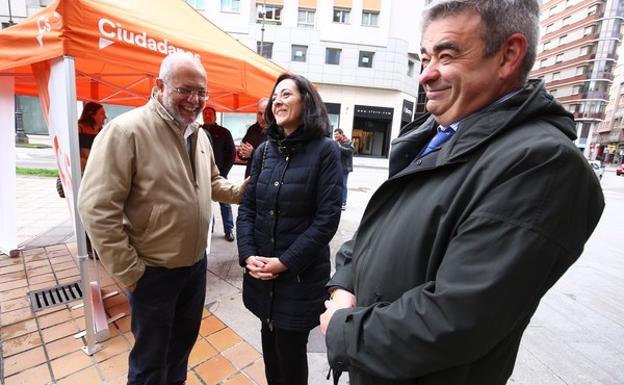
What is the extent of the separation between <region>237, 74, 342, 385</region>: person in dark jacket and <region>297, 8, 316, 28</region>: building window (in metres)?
24.6

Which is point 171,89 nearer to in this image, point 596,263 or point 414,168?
point 414,168

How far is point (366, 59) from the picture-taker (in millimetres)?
24203

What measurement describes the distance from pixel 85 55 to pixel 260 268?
75.4 inches

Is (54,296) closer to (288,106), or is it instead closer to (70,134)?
(70,134)

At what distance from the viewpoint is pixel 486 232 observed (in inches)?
31.1

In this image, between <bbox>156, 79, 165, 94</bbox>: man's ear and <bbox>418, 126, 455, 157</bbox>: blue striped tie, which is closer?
<bbox>418, 126, 455, 157</bbox>: blue striped tie

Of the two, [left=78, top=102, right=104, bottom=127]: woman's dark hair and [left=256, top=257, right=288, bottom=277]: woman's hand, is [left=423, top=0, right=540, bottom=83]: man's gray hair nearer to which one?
[left=256, top=257, right=288, bottom=277]: woman's hand

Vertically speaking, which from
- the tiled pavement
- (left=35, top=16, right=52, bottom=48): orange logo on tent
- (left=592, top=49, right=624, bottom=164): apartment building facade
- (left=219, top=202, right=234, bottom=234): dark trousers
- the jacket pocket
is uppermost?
(left=592, top=49, right=624, bottom=164): apartment building facade

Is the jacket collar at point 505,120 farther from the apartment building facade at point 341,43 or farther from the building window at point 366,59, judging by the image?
the building window at point 366,59

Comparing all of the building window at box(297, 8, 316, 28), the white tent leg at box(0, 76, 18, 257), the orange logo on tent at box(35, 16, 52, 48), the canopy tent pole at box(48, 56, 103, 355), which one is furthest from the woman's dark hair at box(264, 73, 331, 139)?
the building window at box(297, 8, 316, 28)

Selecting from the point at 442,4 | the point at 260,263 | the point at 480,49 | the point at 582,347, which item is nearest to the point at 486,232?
the point at 480,49

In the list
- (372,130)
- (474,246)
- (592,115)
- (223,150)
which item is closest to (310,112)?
(474,246)

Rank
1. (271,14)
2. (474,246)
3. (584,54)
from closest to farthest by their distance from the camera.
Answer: (474,246)
(271,14)
(584,54)

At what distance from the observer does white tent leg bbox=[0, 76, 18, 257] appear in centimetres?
381
